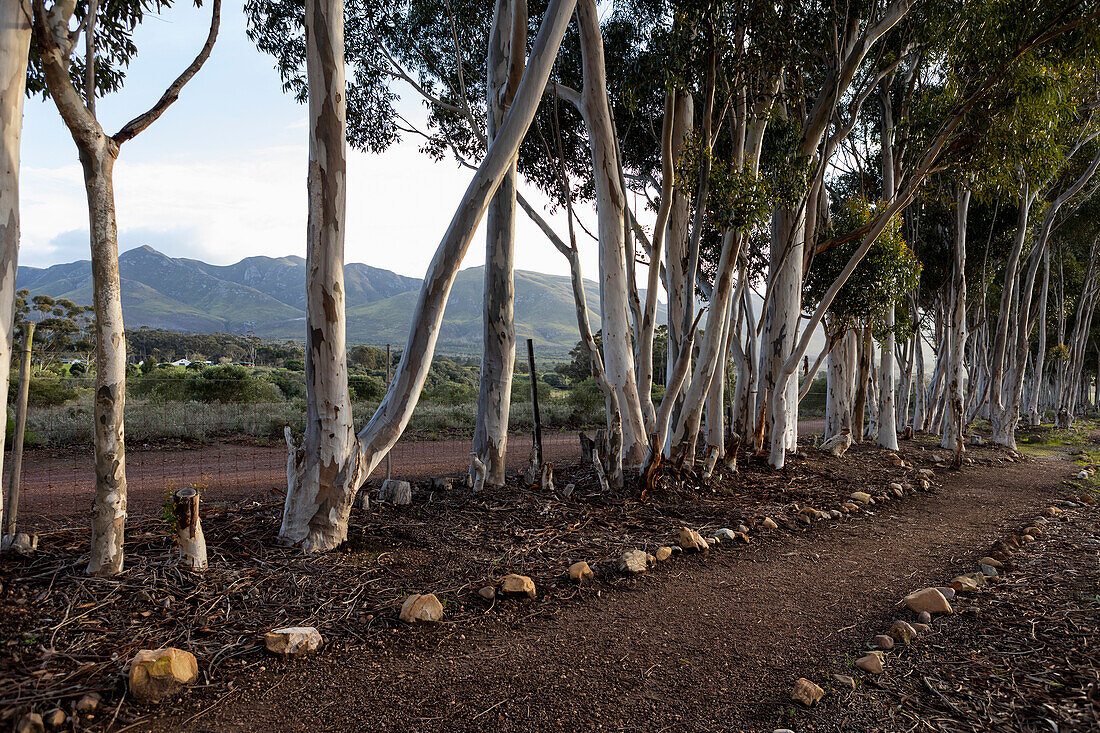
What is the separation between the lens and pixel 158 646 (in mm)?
2838

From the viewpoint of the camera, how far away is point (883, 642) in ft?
10.2

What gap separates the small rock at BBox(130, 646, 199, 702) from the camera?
2490mm

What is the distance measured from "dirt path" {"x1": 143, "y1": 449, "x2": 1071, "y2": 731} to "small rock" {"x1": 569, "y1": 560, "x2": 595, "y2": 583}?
0.19 m

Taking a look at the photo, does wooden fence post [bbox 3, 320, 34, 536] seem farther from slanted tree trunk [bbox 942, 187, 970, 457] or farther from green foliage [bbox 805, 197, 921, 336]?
slanted tree trunk [bbox 942, 187, 970, 457]

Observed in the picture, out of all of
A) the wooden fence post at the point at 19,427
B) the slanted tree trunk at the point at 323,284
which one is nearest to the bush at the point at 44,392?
the wooden fence post at the point at 19,427

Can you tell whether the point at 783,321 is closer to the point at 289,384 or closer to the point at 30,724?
the point at 30,724

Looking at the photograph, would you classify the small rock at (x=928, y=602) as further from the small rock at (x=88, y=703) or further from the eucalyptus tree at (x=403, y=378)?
the small rock at (x=88, y=703)

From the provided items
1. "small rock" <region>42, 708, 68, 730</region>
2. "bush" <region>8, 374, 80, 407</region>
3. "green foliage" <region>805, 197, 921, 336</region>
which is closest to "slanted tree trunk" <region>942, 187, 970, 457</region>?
"green foliage" <region>805, 197, 921, 336</region>

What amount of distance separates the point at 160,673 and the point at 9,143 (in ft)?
8.45

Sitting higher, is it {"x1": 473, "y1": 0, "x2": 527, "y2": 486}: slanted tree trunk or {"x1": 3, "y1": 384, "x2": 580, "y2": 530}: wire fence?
{"x1": 473, "y1": 0, "x2": 527, "y2": 486}: slanted tree trunk

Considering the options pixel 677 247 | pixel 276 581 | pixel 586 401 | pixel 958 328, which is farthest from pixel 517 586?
pixel 586 401

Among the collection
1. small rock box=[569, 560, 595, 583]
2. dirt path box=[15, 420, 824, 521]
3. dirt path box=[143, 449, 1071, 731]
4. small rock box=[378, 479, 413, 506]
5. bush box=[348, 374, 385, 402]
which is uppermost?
bush box=[348, 374, 385, 402]

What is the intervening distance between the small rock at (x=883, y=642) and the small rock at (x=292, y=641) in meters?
2.89

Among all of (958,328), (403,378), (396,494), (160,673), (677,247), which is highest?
(677,247)
